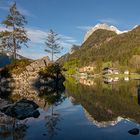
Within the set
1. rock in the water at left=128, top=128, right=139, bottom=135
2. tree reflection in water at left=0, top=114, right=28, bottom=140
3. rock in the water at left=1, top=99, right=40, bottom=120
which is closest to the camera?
tree reflection in water at left=0, top=114, right=28, bottom=140

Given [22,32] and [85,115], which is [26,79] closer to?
[22,32]

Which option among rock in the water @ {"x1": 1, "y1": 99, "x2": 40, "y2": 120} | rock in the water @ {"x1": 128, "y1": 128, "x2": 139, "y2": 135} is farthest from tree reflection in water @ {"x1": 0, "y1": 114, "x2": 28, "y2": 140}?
rock in the water @ {"x1": 128, "y1": 128, "x2": 139, "y2": 135}

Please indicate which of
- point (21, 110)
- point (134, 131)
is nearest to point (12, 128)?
point (21, 110)

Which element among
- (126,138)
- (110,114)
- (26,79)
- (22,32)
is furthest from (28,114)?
(22,32)

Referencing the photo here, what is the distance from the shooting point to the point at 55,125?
31844 mm

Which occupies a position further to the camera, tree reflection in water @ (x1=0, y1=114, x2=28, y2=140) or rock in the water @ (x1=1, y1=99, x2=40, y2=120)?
rock in the water @ (x1=1, y1=99, x2=40, y2=120)

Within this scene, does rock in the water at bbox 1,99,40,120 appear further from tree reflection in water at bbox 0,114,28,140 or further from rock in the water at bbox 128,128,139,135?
rock in the water at bbox 128,128,139,135

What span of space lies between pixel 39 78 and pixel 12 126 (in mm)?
65453

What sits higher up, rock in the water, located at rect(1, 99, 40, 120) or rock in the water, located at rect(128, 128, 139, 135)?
rock in the water, located at rect(1, 99, 40, 120)

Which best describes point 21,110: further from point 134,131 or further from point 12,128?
point 134,131

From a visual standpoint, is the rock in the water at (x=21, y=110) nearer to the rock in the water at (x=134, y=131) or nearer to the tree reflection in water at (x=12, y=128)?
the tree reflection in water at (x=12, y=128)

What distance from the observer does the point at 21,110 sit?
121ft

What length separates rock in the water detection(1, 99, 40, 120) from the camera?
3603 centimetres

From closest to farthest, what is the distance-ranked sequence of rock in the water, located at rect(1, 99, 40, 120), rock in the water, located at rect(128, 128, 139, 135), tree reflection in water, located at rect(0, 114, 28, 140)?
tree reflection in water, located at rect(0, 114, 28, 140) → rock in the water, located at rect(128, 128, 139, 135) → rock in the water, located at rect(1, 99, 40, 120)
